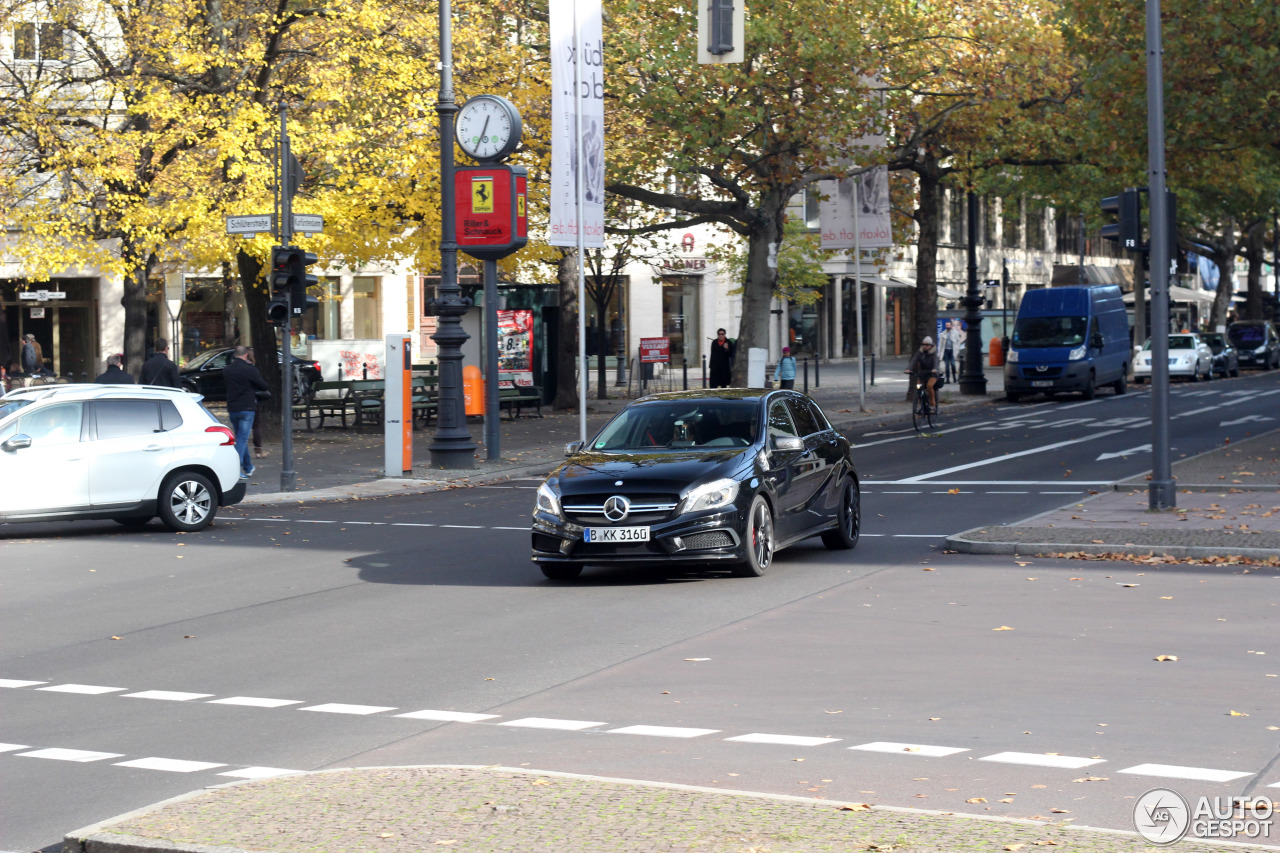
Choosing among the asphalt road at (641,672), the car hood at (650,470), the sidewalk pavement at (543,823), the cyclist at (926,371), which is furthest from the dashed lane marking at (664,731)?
the cyclist at (926,371)

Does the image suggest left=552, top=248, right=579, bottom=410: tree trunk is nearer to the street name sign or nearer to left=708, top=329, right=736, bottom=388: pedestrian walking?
left=708, top=329, right=736, bottom=388: pedestrian walking

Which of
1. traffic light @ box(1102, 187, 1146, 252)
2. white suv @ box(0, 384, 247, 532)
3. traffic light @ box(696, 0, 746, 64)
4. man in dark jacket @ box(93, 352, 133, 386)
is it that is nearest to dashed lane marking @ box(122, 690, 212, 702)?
white suv @ box(0, 384, 247, 532)

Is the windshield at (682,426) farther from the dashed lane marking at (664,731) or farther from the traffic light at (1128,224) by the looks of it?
the dashed lane marking at (664,731)

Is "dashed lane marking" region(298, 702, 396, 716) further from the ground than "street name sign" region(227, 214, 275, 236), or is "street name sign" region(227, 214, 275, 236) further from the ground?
"street name sign" region(227, 214, 275, 236)

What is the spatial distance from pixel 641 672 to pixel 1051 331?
3281 cm

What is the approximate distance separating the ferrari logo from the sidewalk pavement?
63.9 feet

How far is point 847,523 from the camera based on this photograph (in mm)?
14945

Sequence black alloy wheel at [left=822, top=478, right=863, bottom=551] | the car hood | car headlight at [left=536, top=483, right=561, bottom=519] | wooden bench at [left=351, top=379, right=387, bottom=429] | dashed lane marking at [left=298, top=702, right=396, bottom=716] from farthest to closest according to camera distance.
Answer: wooden bench at [left=351, top=379, right=387, bottom=429] < black alloy wheel at [left=822, top=478, right=863, bottom=551] < car headlight at [left=536, top=483, right=561, bottom=519] < the car hood < dashed lane marking at [left=298, top=702, right=396, bottom=716]

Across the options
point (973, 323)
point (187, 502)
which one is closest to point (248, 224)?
point (187, 502)

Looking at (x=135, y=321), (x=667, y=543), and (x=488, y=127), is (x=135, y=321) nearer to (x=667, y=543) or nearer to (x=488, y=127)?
(x=488, y=127)

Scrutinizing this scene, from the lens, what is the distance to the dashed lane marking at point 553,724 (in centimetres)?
776

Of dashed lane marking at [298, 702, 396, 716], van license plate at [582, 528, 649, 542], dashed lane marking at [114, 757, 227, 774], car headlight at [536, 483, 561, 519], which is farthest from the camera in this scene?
car headlight at [536, 483, 561, 519]

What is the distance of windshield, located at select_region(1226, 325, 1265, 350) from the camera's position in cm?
6144
